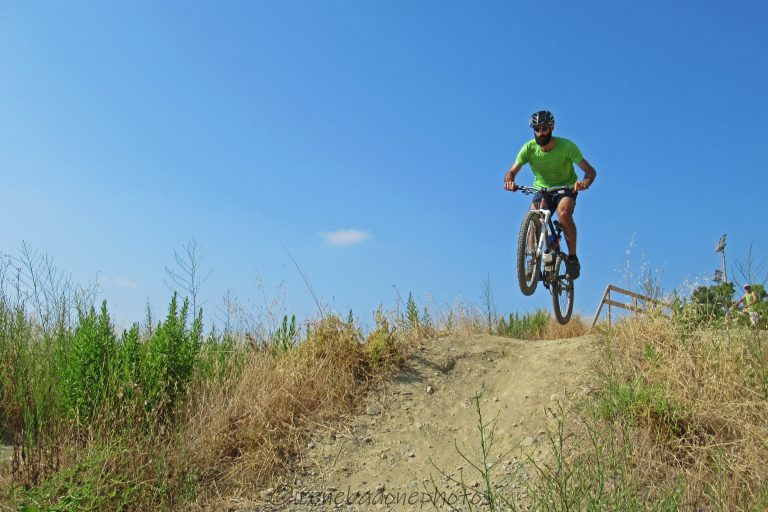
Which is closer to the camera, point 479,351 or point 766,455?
point 766,455

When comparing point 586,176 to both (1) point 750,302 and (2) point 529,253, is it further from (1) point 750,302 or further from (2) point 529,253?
(1) point 750,302

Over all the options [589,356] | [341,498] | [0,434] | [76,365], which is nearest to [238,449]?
[341,498]

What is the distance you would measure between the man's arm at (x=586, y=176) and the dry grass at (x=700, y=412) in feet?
7.81

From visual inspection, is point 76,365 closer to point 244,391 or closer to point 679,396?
point 244,391

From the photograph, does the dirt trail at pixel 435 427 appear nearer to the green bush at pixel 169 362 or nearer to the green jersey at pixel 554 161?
the green bush at pixel 169 362

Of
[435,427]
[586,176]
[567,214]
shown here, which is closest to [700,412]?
[435,427]

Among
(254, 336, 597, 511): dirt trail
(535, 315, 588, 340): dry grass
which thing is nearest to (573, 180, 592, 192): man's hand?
(254, 336, 597, 511): dirt trail

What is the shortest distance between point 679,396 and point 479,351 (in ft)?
9.42

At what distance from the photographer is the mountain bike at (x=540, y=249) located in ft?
26.6

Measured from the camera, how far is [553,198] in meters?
8.38

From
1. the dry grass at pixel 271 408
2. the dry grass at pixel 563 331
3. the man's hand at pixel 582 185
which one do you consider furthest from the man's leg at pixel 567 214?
the dry grass at pixel 563 331

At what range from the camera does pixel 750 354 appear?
5875 millimetres

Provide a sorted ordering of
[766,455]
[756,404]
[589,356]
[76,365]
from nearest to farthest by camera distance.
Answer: [766,455] → [756,404] → [76,365] → [589,356]

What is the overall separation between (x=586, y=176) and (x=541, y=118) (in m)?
0.97
